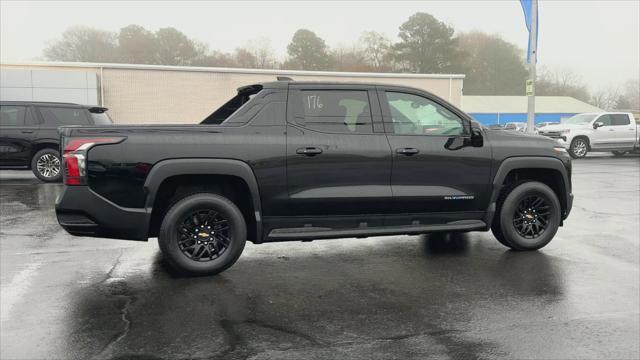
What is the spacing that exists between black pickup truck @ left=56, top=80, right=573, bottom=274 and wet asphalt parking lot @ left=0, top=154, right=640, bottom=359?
42 cm

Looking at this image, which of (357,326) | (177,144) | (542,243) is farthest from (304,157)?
(542,243)

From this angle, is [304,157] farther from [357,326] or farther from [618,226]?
[618,226]

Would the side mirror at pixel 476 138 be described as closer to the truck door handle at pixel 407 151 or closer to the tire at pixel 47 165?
the truck door handle at pixel 407 151

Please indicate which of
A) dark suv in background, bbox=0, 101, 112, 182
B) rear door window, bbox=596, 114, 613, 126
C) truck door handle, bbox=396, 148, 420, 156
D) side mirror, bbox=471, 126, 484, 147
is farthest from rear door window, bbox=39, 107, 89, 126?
rear door window, bbox=596, 114, 613, 126

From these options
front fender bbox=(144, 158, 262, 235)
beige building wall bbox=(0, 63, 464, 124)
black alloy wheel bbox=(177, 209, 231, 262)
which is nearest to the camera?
front fender bbox=(144, 158, 262, 235)

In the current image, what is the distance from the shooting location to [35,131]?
11.6 metres

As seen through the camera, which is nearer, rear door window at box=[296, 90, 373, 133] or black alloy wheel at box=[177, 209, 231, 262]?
black alloy wheel at box=[177, 209, 231, 262]

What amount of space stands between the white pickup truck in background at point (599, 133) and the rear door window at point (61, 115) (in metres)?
17.7

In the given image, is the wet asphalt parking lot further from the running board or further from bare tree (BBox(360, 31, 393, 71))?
bare tree (BBox(360, 31, 393, 71))

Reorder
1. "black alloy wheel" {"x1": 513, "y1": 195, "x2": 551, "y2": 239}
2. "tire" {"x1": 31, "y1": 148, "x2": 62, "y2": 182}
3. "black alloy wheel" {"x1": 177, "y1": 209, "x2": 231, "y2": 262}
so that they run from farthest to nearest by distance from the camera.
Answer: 1. "tire" {"x1": 31, "y1": 148, "x2": 62, "y2": 182}
2. "black alloy wheel" {"x1": 513, "y1": 195, "x2": 551, "y2": 239}
3. "black alloy wheel" {"x1": 177, "y1": 209, "x2": 231, "y2": 262}

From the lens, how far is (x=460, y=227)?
5531 mm

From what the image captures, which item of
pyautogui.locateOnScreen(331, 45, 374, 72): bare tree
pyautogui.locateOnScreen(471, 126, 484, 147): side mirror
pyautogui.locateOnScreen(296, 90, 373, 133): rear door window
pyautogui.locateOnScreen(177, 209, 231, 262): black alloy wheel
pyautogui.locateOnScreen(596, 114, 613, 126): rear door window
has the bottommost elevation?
pyautogui.locateOnScreen(177, 209, 231, 262): black alloy wheel

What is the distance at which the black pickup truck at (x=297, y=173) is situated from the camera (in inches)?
181

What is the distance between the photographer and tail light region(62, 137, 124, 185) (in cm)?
450
